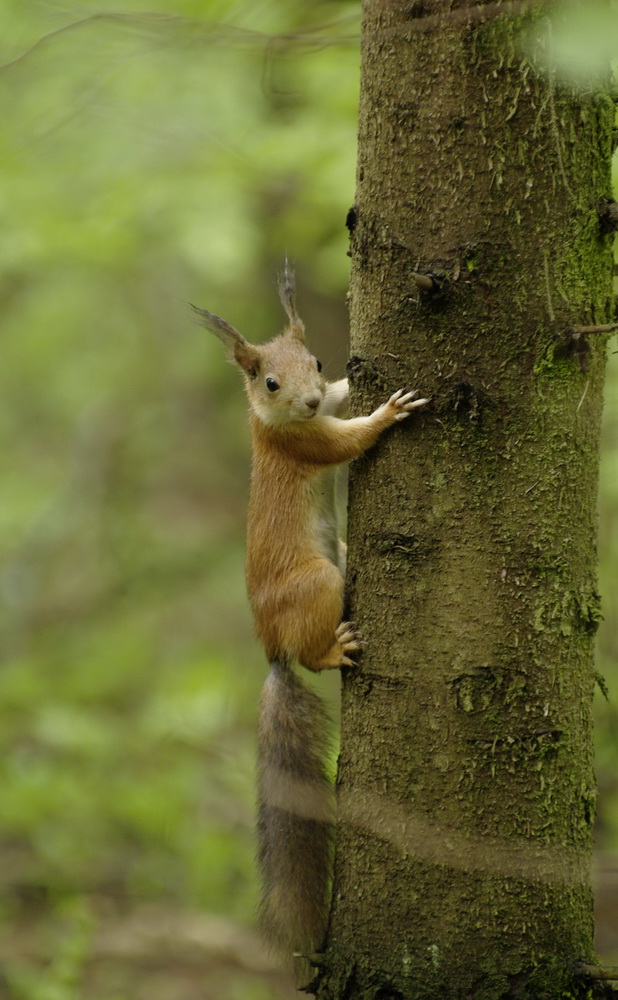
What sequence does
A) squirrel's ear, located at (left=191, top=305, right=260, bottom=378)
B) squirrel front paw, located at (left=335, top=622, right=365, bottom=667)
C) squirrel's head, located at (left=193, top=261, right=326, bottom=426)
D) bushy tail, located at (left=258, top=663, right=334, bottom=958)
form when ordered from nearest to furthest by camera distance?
squirrel front paw, located at (left=335, top=622, right=365, bottom=667)
bushy tail, located at (left=258, top=663, right=334, bottom=958)
squirrel's ear, located at (left=191, top=305, right=260, bottom=378)
squirrel's head, located at (left=193, top=261, right=326, bottom=426)

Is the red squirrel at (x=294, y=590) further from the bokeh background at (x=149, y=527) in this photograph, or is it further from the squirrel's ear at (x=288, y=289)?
the bokeh background at (x=149, y=527)

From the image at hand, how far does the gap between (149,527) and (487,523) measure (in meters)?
6.87

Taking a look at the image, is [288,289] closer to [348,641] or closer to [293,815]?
[348,641]

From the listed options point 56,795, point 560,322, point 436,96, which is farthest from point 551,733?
point 56,795

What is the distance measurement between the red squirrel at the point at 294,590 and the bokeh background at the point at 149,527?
29 centimetres

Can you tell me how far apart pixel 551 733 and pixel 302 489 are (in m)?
1.24

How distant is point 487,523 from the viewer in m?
1.93

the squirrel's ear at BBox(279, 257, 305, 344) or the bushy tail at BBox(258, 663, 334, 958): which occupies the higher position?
the squirrel's ear at BBox(279, 257, 305, 344)

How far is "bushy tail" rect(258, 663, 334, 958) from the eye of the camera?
2289 millimetres

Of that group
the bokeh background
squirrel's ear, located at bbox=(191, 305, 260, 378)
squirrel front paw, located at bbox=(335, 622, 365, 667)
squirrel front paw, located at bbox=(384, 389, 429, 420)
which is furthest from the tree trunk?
squirrel's ear, located at bbox=(191, 305, 260, 378)

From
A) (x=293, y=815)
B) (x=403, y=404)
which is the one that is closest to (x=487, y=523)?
(x=403, y=404)

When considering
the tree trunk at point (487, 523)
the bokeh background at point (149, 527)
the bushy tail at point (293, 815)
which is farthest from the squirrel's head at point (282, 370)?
the tree trunk at point (487, 523)

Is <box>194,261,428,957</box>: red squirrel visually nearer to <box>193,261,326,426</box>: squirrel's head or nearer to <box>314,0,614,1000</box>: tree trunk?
<box>193,261,326,426</box>: squirrel's head

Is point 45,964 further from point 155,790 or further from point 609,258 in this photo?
point 609,258
